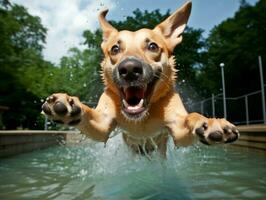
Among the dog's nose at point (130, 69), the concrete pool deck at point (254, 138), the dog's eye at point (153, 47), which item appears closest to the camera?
the dog's nose at point (130, 69)

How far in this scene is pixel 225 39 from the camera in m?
31.9

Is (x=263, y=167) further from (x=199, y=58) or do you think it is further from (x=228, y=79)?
(x=199, y=58)

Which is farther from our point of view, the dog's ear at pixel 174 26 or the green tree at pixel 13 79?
the green tree at pixel 13 79

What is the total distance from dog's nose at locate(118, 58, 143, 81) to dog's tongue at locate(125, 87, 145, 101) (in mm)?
194

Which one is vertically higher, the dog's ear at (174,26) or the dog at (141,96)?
the dog's ear at (174,26)

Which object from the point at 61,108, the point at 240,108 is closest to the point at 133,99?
the point at 61,108

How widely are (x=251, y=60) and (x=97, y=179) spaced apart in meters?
25.0

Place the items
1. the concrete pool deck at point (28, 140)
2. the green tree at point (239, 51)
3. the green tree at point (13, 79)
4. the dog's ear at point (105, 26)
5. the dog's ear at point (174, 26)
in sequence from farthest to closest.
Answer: the green tree at point (239, 51), the green tree at point (13, 79), the concrete pool deck at point (28, 140), the dog's ear at point (105, 26), the dog's ear at point (174, 26)

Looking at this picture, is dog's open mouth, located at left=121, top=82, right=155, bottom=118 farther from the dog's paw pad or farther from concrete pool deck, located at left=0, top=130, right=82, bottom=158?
concrete pool deck, located at left=0, top=130, right=82, bottom=158

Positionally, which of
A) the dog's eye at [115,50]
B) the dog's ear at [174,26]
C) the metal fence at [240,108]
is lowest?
the dog's eye at [115,50]

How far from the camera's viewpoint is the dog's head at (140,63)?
3.48 metres

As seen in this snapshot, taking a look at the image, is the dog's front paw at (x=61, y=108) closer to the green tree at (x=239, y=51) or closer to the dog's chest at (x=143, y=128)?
the dog's chest at (x=143, y=128)

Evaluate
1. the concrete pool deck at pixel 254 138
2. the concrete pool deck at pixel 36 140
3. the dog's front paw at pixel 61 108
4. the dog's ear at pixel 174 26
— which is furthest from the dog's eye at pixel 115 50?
the concrete pool deck at pixel 254 138

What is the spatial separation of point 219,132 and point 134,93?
1163 millimetres
